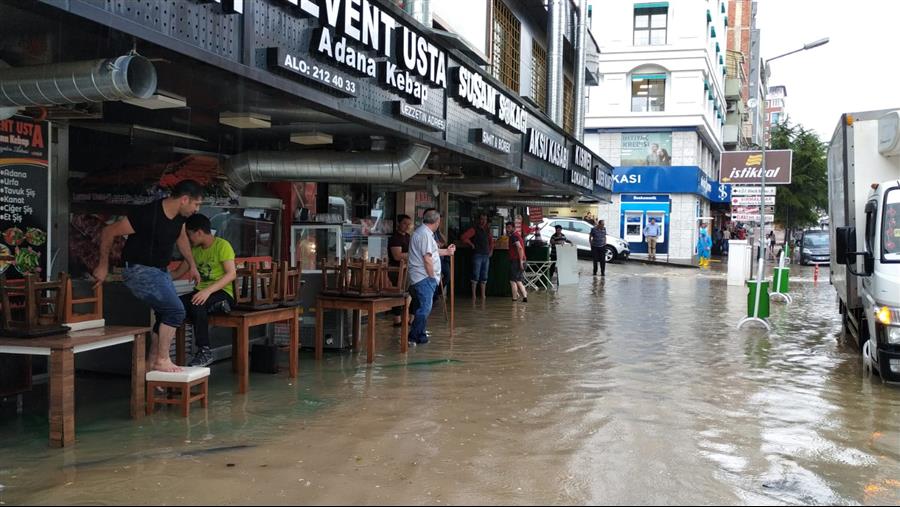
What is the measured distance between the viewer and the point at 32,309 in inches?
200

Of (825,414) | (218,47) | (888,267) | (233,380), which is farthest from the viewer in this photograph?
(888,267)

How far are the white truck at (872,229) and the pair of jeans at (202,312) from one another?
6.54 meters

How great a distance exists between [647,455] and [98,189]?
231 inches

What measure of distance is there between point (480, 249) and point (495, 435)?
9916 millimetres

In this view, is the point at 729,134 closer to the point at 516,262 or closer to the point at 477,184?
the point at 516,262

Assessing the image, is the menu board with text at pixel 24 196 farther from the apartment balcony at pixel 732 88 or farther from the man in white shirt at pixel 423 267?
the apartment balcony at pixel 732 88

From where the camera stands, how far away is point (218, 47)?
5.21m

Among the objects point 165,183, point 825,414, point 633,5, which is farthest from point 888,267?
point 633,5

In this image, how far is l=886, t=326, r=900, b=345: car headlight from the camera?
7598mm

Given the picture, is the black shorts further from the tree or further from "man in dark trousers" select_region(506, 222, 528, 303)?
the tree

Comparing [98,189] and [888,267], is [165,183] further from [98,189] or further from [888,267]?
[888,267]

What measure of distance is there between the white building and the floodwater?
96.4ft

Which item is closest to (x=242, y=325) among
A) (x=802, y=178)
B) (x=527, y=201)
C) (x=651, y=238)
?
(x=527, y=201)

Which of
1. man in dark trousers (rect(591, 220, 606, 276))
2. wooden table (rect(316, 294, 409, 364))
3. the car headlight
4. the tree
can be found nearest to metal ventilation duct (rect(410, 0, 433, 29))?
wooden table (rect(316, 294, 409, 364))
